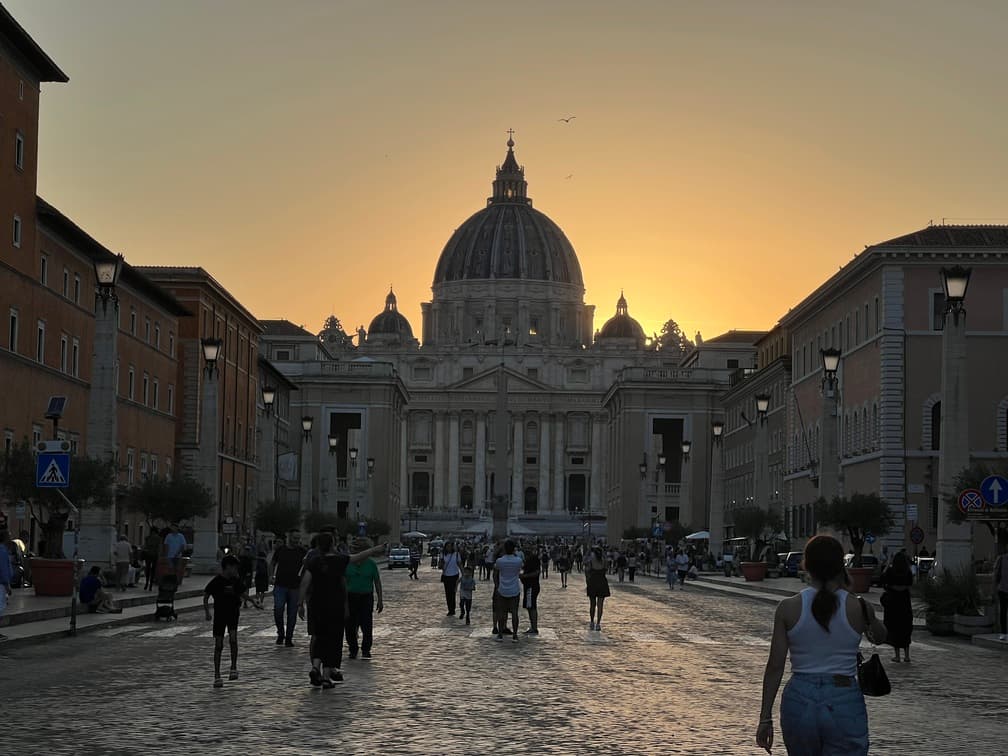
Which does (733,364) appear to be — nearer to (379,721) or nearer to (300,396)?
(300,396)

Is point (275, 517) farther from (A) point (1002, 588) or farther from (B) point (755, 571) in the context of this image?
(A) point (1002, 588)

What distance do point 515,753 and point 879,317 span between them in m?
57.7

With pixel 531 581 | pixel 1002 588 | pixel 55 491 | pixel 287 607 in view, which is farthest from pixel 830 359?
pixel 287 607

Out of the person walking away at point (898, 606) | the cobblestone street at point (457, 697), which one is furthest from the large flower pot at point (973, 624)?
the person walking away at point (898, 606)

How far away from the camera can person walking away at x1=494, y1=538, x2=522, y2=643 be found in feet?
95.3

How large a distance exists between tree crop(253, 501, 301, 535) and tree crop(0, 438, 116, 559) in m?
30.6

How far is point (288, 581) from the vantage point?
1004 inches

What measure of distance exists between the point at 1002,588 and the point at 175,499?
35154 millimetres

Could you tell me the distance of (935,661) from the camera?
81.8ft

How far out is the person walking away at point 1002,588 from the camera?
28.3 m

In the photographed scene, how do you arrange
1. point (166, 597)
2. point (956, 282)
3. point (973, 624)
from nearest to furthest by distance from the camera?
1. point (973, 624)
2. point (956, 282)
3. point (166, 597)

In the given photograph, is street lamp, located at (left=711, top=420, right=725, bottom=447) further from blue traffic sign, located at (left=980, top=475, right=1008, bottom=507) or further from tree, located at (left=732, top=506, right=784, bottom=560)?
blue traffic sign, located at (left=980, top=475, right=1008, bottom=507)

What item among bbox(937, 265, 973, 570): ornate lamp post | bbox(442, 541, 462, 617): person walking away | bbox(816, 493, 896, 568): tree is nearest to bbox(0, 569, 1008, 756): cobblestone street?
bbox(937, 265, 973, 570): ornate lamp post

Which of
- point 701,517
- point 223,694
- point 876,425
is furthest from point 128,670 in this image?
point 701,517
